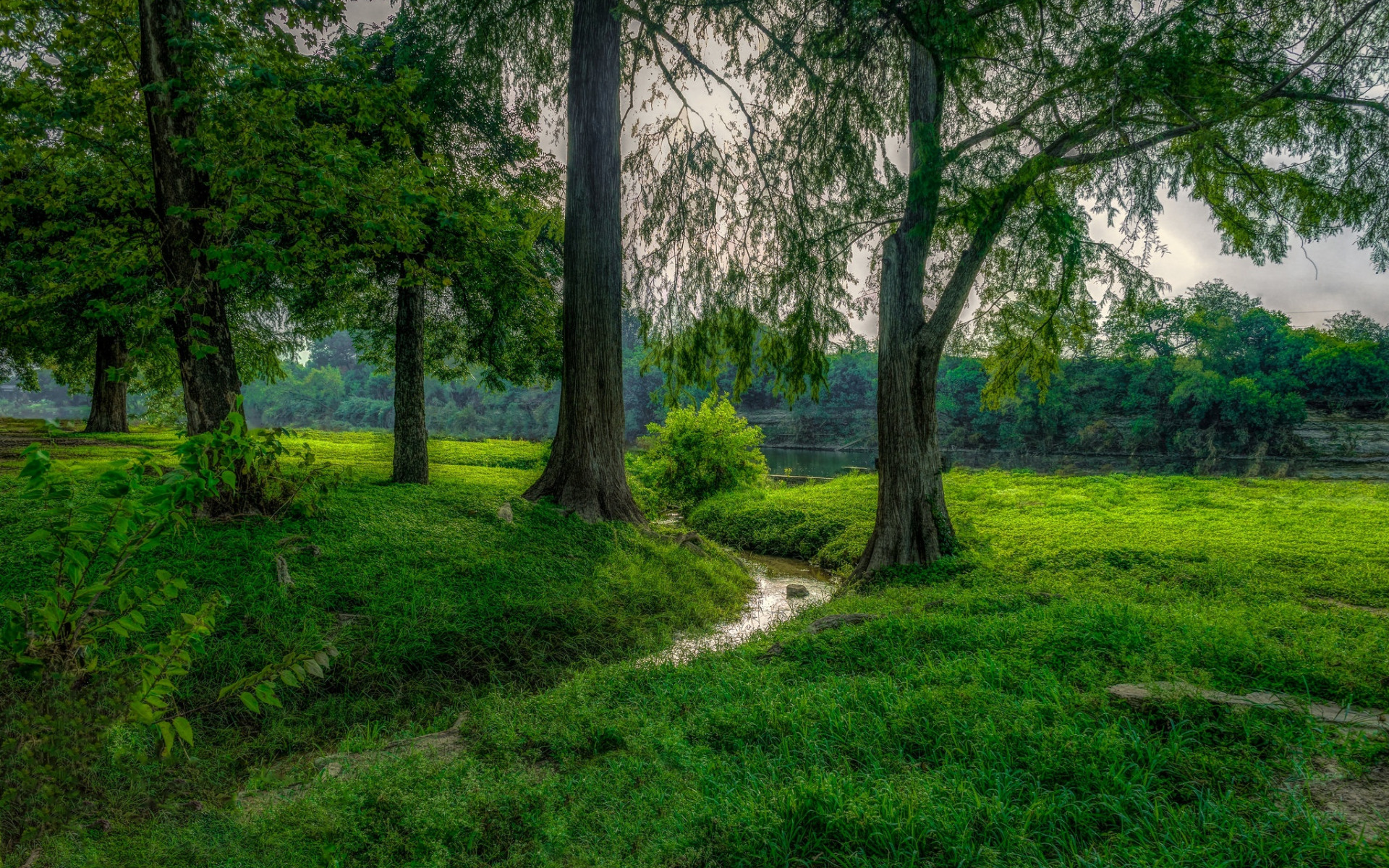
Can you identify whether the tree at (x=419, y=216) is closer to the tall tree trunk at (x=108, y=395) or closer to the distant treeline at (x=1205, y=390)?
the tall tree trunk at (x=108, y=395)

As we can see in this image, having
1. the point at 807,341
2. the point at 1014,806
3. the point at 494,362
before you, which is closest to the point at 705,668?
the point at 1014,806

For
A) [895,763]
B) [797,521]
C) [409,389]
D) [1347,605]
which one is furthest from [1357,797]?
[409,389]

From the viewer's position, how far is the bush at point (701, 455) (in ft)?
49.0

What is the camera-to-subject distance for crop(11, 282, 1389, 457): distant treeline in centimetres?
3503

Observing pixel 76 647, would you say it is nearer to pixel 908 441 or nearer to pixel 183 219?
pixel 183 219

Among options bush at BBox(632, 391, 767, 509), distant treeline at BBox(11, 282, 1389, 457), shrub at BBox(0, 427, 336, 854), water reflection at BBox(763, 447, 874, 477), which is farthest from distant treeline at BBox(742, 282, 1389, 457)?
shrub at BBox(0, 427, 336, 854)

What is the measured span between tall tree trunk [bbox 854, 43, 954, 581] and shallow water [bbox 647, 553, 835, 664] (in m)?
1.04

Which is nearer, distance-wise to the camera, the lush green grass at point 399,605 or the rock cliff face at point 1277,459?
the lush green grass at point 399,605

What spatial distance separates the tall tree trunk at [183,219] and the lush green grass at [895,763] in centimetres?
410

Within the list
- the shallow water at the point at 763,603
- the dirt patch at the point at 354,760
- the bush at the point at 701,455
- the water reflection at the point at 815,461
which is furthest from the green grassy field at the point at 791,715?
the water reflection at the point at 815,461

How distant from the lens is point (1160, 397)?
40.6 m

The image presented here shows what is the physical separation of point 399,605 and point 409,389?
5.12 meters

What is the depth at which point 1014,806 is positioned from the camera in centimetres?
209

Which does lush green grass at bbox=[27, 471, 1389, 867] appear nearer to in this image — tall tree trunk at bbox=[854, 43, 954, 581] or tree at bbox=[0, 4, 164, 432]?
tall tree trunk at bbox=[854, 43, 954, 581]
